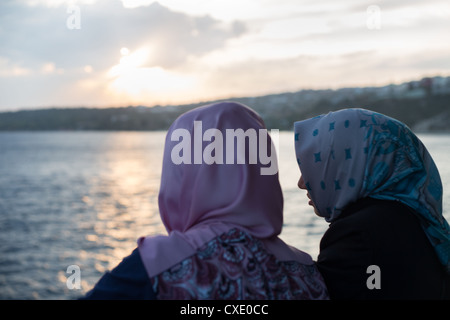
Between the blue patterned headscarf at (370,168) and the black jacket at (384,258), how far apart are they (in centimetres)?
5

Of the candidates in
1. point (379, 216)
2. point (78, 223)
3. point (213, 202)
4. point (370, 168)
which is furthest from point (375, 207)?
point (78, 223)

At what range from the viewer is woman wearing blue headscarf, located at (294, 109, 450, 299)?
1.53 m

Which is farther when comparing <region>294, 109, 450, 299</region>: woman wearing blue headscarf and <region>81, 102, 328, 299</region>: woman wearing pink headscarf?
<region>294, 109, 450, 299</region>: woman wearing blue headscarf

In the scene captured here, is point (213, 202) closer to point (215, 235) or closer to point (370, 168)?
point (215, 235)

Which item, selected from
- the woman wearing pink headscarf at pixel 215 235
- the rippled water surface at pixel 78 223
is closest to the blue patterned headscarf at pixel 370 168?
the woman wearing pink headscarf at pixel 215 235

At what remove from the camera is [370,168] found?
1656 mm

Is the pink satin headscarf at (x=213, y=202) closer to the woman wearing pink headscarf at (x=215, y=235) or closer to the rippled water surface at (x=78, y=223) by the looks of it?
Result: the woman wearing pink headscarf at (x=215, y=235)

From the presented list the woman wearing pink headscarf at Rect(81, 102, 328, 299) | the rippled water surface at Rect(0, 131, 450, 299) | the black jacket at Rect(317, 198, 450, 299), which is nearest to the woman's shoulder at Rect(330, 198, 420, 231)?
the black jacket at Rect(317, 198, 450, 299)

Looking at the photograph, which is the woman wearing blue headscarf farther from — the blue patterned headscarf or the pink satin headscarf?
the pink satin headscarf

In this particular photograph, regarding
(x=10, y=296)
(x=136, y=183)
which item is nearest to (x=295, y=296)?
(x=10, y=296)

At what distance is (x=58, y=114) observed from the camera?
71.8 meters

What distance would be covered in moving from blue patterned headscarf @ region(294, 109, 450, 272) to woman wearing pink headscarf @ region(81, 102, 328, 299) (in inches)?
10.4

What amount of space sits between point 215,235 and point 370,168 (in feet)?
2.03
